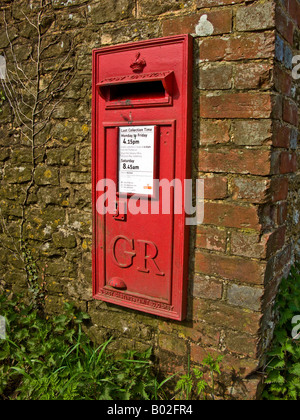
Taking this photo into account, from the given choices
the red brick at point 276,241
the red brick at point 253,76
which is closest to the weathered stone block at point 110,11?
the red brick at point 253,76

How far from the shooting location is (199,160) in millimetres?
1820

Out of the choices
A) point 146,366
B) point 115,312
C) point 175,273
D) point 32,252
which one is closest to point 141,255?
point 175,273

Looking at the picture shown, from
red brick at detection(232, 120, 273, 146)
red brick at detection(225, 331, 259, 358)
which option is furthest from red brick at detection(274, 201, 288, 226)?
red brick at detection(225, 331, 259, 358)

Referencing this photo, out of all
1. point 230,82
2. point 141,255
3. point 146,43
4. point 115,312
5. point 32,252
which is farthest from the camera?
point 32,252

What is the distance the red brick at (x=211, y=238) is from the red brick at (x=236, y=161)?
33 cm

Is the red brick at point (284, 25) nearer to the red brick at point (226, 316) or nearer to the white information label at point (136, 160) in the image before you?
the white information label at point (136, 160)

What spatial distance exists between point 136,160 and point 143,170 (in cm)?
8

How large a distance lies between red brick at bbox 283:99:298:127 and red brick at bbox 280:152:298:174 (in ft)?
0.62

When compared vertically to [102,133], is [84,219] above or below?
below

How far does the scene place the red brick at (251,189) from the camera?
65.8 inches

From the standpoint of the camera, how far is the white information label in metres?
1.87

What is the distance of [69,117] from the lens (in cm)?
227

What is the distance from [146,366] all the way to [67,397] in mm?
509

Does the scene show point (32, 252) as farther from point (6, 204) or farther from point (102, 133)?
point (102, 133)
